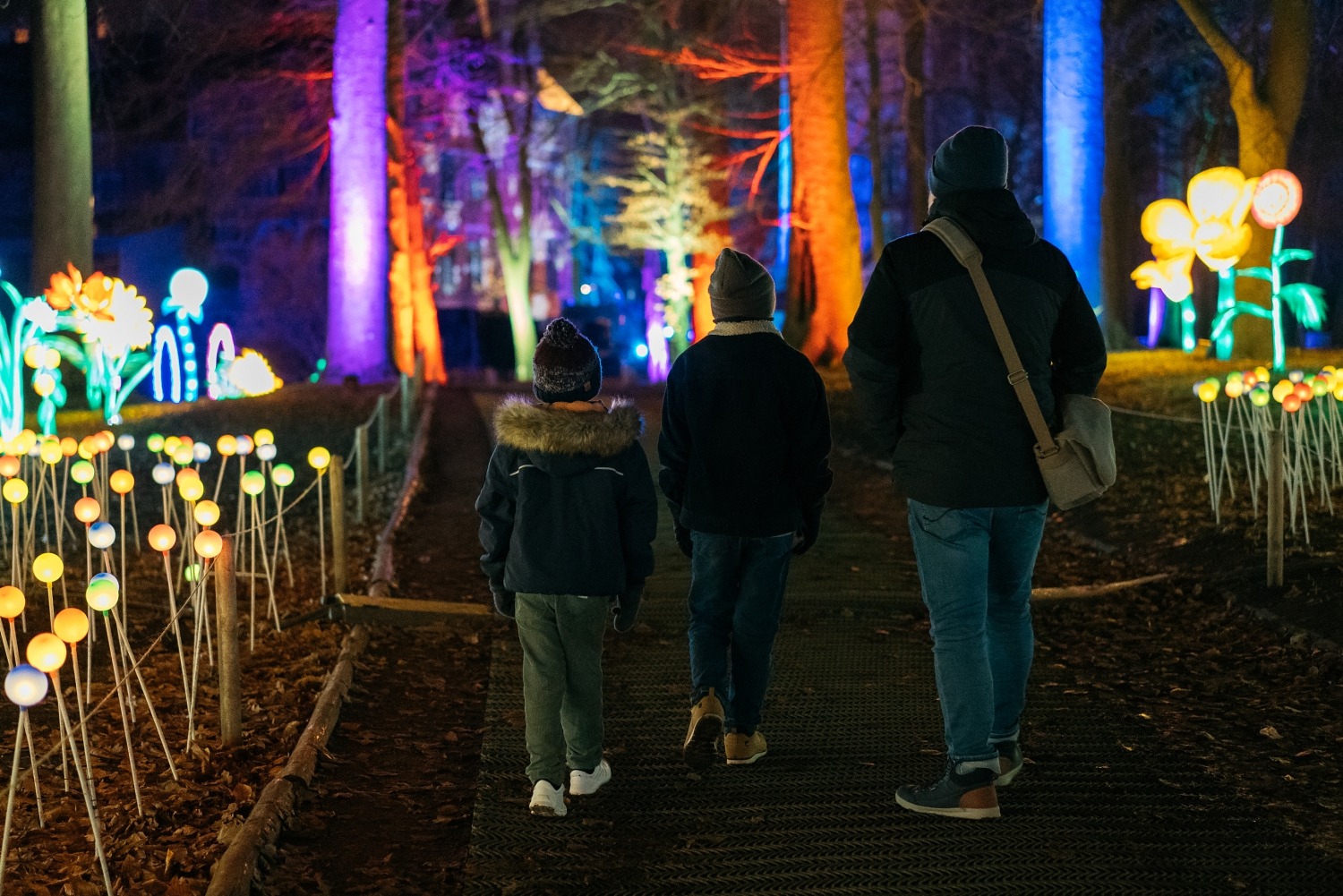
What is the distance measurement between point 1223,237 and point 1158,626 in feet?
35.0

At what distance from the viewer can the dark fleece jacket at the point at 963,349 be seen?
4.26 m

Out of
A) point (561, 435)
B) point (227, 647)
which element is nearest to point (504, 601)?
point (561, 435)

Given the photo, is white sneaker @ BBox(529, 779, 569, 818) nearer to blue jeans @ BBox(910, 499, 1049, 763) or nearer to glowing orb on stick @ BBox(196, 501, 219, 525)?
blue jeans @ BBox(910, 499, 1049, 763)

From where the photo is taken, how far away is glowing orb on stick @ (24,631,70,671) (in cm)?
365

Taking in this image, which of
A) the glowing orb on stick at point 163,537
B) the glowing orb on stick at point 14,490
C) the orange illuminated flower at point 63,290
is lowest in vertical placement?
the glowing orb on stick at point 163,537

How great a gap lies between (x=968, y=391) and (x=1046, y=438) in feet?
0.88

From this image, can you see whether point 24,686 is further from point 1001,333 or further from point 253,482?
point 253,482

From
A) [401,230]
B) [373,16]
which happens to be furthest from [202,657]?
[401,230]

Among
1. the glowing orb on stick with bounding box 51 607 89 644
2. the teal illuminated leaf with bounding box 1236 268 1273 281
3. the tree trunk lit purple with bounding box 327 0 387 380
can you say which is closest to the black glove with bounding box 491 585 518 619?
the glowing orb on stick with bounding box 51 607 89 644

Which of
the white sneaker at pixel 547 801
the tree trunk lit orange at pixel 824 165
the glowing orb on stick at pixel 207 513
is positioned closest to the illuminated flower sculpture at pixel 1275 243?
the tree trunk lit orange at pixel 824 165

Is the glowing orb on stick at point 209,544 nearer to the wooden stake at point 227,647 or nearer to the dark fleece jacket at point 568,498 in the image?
the wooden stake at point 227,647

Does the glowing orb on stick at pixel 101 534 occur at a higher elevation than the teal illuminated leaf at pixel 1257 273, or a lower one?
lower

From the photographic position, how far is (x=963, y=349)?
14.0ft

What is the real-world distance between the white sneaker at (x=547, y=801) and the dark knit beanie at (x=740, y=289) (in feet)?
5.51
